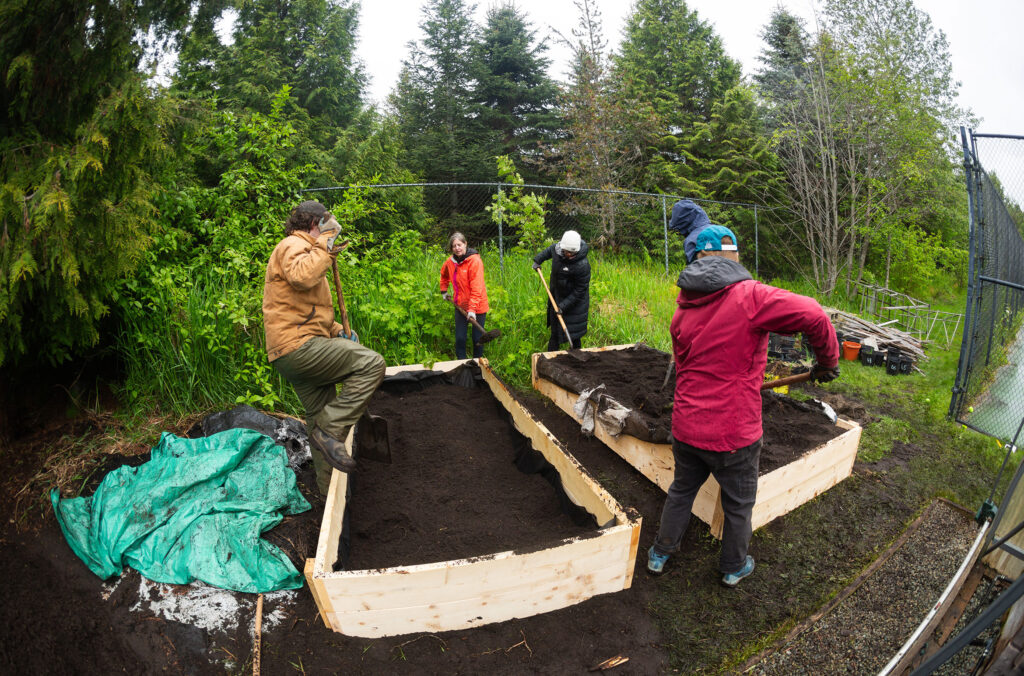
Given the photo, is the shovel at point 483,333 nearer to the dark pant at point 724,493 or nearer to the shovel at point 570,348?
the shovel at point 570,348

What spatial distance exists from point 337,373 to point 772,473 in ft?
8.89

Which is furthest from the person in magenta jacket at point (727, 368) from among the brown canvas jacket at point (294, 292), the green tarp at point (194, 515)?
the green tarp at point (194, 515)

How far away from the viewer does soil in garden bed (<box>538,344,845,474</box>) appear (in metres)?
3.65

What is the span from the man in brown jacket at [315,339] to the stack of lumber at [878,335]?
7376mm

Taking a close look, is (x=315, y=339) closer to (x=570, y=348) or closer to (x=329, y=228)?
(x=329, y=228)

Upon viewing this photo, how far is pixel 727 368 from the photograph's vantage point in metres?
2.59

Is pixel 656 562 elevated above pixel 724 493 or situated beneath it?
situated beneath

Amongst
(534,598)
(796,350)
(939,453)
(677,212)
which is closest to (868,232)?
(796,350)

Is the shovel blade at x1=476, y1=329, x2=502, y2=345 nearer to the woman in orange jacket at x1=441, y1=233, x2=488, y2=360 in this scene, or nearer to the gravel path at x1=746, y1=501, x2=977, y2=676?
the woman in orange jacket at x1=441, y1=233, x2=488, y2=360

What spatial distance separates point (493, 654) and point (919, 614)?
2.13m

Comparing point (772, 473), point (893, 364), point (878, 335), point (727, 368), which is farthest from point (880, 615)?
point (878, 335)

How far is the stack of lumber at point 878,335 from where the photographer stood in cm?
792

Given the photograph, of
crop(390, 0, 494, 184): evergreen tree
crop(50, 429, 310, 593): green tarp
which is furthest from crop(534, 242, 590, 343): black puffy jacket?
crop(390, 0, 494, 184): evergreen tree

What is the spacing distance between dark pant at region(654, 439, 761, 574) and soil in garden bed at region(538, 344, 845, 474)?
2.13 feet
